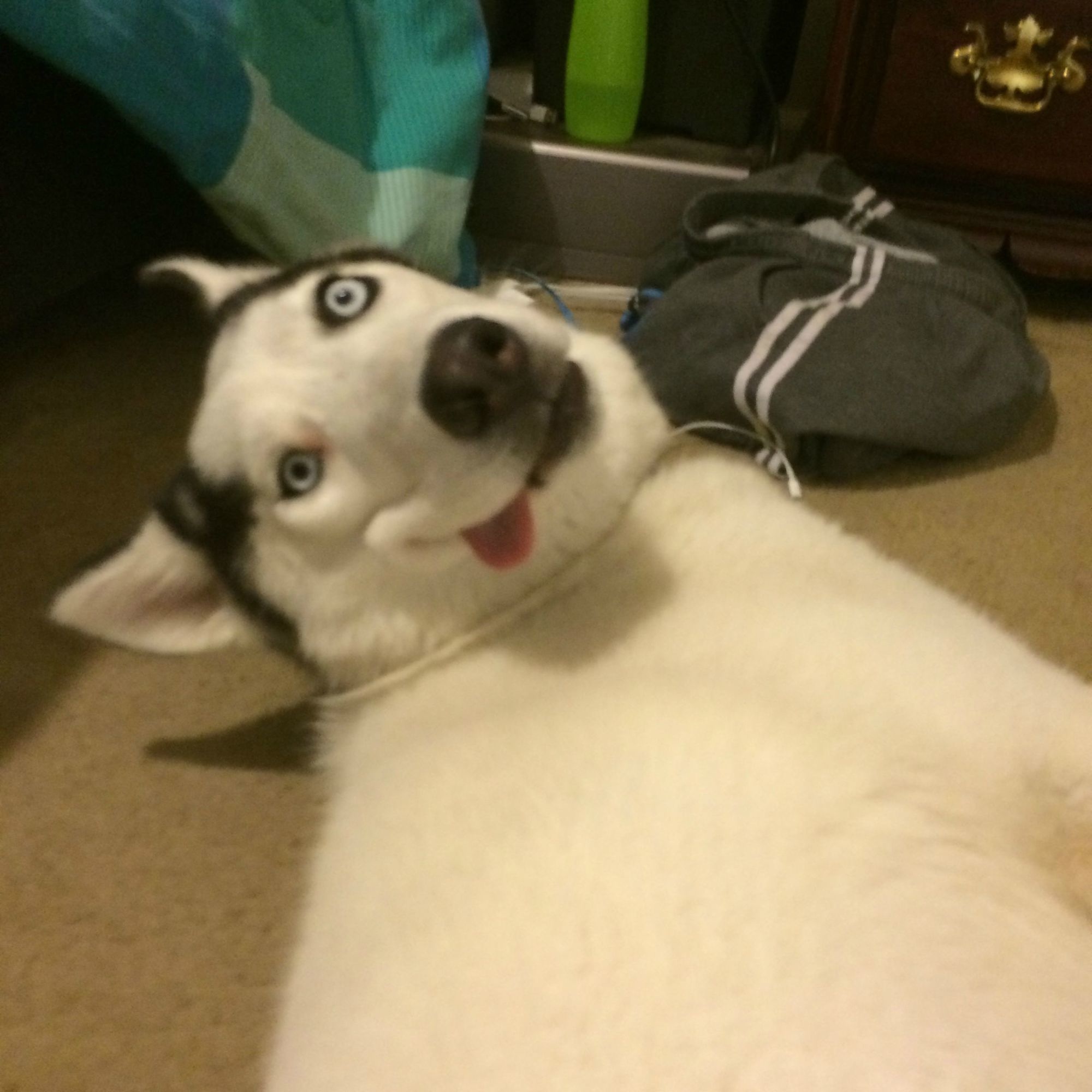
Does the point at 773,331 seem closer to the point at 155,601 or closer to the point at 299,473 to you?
the point at 299,473

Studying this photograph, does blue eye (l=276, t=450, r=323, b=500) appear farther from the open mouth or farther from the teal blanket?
the teal blanket

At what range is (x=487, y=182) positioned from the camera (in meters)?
2.68

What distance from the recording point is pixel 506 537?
47.2 inches

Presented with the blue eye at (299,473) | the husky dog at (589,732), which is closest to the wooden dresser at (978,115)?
the husky dog at (589,732)

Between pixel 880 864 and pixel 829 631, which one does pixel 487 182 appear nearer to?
pixel 829 631

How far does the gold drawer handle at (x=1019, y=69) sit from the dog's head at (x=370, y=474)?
1452 millimetres

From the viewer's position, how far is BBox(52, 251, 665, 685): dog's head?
1.09 metres

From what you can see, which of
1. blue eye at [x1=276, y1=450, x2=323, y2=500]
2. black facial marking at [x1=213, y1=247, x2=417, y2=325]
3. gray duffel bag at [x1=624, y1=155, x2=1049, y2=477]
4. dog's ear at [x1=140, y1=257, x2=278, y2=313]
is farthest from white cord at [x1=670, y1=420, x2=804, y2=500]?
blue eye at [x1=276, y1=450, x2=323, y2=500]

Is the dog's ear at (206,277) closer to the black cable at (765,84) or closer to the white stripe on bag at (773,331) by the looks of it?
the white stripe on bag at (773,331)

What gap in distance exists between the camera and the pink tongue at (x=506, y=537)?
3.91 ft

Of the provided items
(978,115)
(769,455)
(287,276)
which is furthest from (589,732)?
(978,115)

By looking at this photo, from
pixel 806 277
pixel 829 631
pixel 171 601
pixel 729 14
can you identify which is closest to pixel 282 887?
pixel 171 601

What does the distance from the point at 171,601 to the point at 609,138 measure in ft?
5.98

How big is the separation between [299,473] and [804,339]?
49.1 inches
